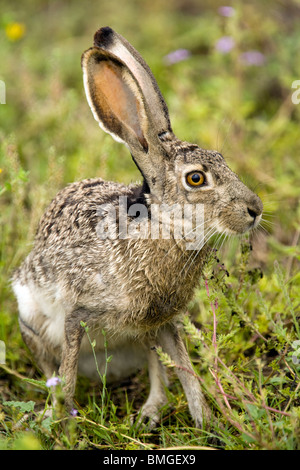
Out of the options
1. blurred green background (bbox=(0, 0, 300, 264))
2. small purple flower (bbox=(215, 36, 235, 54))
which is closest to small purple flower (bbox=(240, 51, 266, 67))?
blurred green background (bbox=(0, 0, 300, 264))

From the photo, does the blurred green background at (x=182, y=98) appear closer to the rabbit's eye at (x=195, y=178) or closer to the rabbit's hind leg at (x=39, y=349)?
the rabbit's hind leg at (x=39, y=349)

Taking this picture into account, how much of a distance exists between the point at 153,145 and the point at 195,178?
1.07 feet

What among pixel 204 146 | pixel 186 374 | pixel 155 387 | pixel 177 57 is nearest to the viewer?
pixel 186 374

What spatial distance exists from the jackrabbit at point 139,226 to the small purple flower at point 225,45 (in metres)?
3.57

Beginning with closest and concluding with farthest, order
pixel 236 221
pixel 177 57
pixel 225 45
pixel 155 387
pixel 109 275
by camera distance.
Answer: pixel 236 221, pixel 109 275, pixel 155 387, pixel 225 45, pixel 177 57

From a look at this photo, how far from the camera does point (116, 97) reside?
13.4ft

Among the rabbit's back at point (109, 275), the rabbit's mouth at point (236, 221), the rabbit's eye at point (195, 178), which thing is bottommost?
the rabbit's back at point (109, 275)

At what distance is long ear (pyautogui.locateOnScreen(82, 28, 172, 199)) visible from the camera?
13.0 ft

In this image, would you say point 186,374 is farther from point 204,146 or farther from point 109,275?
point 204,146

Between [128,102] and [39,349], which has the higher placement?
[128,102]

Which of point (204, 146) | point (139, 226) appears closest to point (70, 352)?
point (139, 226)

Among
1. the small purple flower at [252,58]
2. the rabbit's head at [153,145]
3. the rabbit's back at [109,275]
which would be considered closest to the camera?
the rabbit's head at [153,145]

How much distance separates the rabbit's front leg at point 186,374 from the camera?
4155mm

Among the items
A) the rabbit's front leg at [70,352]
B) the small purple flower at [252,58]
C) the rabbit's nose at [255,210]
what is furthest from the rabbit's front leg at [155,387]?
the small purple flower at [252,58]
